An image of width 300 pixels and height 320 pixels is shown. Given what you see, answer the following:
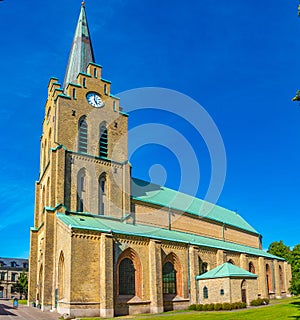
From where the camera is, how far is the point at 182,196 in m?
58.7

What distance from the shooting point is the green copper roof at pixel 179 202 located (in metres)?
50.0

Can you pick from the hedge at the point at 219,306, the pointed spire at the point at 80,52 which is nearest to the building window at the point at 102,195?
the pointed spire at the point at 80,52

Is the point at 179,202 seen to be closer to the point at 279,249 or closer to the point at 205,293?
the point at 205,293

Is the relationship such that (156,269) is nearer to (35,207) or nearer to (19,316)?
(19,316)

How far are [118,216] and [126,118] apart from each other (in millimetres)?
12571

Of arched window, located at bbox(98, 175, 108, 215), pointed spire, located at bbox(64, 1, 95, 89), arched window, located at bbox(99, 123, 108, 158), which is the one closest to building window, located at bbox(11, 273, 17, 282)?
arched window, located at bbox(98, 175, 108, 215)

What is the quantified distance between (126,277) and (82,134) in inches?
656

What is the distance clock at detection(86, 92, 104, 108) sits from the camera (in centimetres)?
4638

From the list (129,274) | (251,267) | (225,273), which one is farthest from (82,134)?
(251,267)

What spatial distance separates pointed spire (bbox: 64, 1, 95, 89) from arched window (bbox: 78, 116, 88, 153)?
245 inches

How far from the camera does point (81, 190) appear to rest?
42.2m

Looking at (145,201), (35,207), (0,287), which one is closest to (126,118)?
(145,201)

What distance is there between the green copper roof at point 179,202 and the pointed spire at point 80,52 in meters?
15.5

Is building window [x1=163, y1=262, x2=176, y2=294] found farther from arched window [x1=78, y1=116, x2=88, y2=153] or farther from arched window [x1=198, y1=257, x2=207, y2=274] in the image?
arched window [x1=78, y1=116, x2=88, y2=153]
